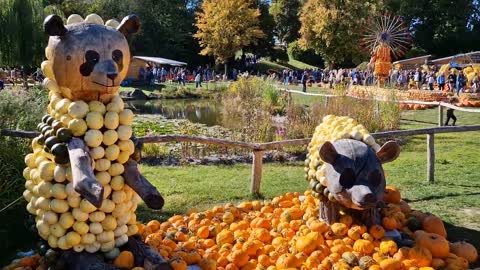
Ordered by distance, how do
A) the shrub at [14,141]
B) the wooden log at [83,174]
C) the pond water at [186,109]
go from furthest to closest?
the pond water at [186,109] → the shrub at [14,141] → the wooden log at [83,174]

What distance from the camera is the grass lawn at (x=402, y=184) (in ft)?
22.9

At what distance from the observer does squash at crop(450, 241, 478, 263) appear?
5.16 metres

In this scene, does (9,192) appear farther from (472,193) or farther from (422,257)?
(472,193)

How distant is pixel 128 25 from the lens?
436cm

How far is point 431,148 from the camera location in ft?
28.2

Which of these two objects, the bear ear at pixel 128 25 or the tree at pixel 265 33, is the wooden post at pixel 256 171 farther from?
the tree at pixel 265 33

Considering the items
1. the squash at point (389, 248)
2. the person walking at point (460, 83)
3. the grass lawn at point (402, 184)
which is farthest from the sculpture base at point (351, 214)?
the person walking at point (460, 83)

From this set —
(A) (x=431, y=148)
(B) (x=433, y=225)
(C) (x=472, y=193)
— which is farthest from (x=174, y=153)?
(B) (x=433, y=225)

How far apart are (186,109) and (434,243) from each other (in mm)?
19908

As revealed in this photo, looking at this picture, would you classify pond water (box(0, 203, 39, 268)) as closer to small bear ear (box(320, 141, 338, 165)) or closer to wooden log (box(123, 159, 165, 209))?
wooden log (box(123, 159, 165, 209))

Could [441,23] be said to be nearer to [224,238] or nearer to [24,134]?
[224,238]

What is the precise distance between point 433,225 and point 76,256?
3769 mm

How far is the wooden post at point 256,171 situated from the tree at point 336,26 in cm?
3273

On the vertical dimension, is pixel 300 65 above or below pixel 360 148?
above
